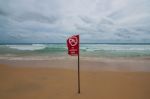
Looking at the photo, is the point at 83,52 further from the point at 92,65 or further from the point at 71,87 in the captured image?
the point at 71,87

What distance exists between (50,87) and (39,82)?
47 centimetres

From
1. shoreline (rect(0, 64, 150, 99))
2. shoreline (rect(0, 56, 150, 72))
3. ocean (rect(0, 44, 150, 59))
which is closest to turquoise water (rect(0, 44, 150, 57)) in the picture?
ocean (rect(0, 44, 150, 59))

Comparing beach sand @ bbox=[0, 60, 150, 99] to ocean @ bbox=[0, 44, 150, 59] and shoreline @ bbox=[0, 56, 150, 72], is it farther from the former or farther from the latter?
ocean @ bbox=[0, 44, 150, 59]

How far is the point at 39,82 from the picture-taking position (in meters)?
4.19

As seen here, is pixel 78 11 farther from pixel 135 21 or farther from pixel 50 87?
pixel 50 87

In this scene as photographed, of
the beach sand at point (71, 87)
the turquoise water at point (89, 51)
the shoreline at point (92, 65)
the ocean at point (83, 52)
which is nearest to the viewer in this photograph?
the beach sand at point (71, 87)

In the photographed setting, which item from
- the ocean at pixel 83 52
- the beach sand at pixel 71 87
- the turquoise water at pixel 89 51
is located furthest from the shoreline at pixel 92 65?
the turquoise water at pixel 89 51

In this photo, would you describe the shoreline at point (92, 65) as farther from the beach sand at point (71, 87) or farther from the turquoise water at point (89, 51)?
the turquoise water at point (89, 51)

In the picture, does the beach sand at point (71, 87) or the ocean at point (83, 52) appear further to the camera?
the ocean at point (83, 52)

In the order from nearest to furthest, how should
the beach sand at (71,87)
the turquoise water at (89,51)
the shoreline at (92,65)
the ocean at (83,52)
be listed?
1. the beach sand at (71,87)
2. the shoreline at (92,65)
3. the ocean at (83,52)
4. the turquoise water at (89,51)

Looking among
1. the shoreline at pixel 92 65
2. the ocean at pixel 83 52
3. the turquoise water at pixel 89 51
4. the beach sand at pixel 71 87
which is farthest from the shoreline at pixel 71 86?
the turquoise water at pixel 89 51

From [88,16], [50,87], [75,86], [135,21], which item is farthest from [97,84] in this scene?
[135,21]

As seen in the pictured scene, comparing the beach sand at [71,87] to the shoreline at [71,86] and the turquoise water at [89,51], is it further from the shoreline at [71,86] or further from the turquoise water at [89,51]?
the turquoise water at [89,51]

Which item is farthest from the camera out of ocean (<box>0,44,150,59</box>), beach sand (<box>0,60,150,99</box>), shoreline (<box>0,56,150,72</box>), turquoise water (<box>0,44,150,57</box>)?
turquoise water (<box>0,44,150,57</box>)
